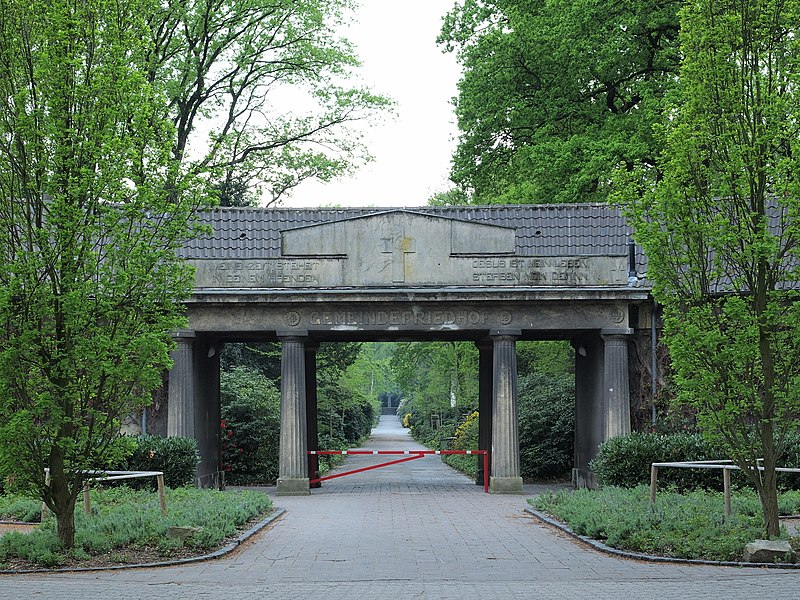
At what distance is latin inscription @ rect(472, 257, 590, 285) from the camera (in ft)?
73.3

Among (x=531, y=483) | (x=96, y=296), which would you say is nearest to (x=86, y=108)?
(x=96, y=296)

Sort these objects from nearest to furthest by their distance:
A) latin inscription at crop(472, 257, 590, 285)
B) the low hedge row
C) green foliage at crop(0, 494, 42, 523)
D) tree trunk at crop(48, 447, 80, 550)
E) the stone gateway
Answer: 1. tree trunk at crop(48, 447, 80, 550)
2. green foliage at crop(0, 494, 42, 523)
3. the low hedge row
4. the stone gateway
5. latin inscription at crop(472, 257, 590, 285)

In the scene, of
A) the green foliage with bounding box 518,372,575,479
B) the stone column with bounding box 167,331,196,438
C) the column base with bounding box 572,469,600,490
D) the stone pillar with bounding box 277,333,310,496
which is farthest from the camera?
the green foliage with bounding box 518,372,575,479

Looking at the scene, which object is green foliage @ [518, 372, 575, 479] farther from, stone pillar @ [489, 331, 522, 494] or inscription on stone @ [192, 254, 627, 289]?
inscription on stone @ [192, 254, 627, 289]

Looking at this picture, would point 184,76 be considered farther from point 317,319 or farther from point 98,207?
point 98,207

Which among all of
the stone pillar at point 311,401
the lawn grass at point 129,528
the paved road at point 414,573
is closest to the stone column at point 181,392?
the stone pillar at point 311,401

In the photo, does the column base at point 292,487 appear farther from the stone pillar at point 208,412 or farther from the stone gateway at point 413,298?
the stone pillar at point 208,412

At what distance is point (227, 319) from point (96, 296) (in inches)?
389

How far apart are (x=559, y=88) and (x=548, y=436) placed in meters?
10.7

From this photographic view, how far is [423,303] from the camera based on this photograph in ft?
73.4

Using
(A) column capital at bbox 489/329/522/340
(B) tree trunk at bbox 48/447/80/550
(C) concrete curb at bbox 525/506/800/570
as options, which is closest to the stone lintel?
(A) column capital at bbox 489/329/522/340

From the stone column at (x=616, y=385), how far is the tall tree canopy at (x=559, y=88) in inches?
291

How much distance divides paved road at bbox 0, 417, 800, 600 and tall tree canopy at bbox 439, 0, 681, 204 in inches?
589

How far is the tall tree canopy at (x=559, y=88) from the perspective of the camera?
29000 millimetres
